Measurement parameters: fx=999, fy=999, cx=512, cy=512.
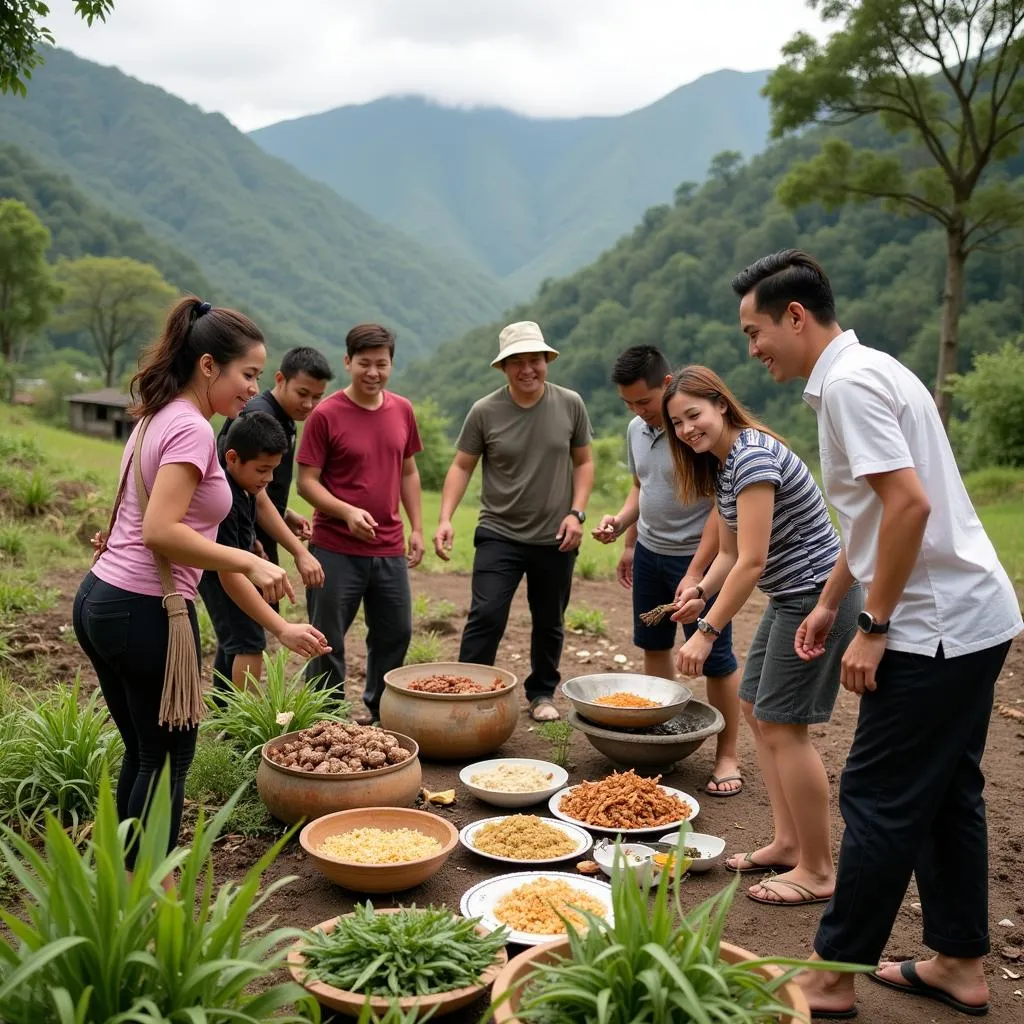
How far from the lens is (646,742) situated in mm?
4371

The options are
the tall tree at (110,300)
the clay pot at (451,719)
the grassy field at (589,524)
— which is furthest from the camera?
the tall tree at (110,300)

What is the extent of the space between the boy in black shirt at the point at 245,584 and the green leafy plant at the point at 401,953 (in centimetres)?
91

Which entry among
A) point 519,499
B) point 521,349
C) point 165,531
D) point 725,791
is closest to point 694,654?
point 725,791

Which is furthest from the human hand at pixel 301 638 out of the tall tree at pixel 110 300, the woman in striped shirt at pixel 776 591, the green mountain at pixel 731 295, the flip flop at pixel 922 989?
the tall tree at pixel 110 300

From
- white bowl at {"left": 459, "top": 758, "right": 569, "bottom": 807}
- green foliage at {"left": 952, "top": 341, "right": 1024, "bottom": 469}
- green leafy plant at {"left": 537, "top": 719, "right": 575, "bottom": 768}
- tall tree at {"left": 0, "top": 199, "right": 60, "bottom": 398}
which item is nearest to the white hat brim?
green leafy plant at {"left": 537, "top": 719, "right": 575, "bottom": 768}

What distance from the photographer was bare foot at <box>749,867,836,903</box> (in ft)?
11.5

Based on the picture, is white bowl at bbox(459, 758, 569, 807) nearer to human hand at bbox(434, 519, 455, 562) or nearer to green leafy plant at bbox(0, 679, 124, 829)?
human hand at bbox(434, 519, 455, 562)

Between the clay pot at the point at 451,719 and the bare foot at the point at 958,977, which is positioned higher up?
the clay pot at the point at 451,719

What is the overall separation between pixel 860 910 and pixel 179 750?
2.01 meters

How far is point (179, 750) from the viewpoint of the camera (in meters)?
3.05

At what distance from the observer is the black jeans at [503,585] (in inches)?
213

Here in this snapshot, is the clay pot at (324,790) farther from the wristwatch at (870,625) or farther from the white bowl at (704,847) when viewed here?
the wristwatch at (870,625)

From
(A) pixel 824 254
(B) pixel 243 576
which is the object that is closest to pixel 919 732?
(B) pixel 243 576

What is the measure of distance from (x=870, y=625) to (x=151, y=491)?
79.1 inches
